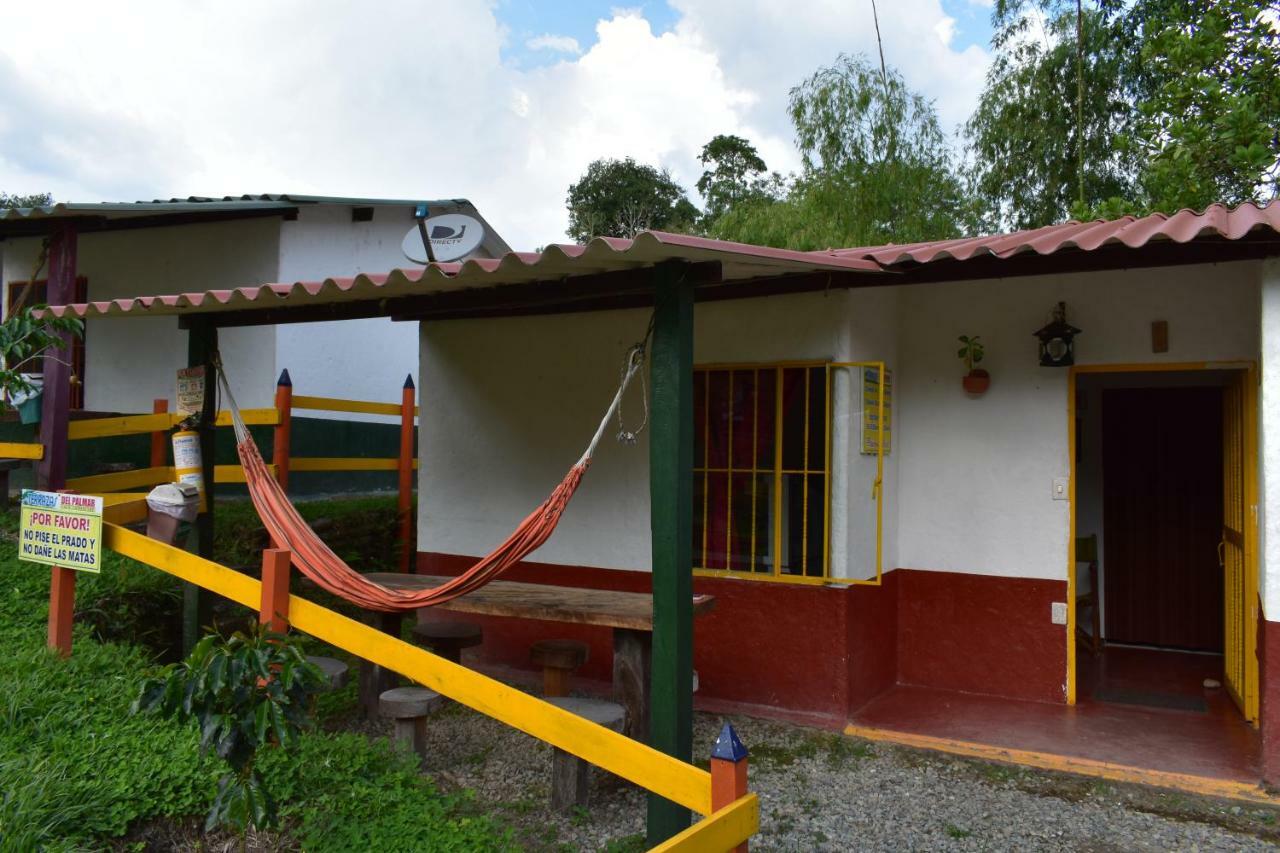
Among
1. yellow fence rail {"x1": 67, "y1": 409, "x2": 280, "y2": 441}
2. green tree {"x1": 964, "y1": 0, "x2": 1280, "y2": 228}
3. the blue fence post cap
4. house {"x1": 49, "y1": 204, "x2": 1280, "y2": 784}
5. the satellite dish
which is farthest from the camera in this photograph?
green tree {"x1": 964, "y1": 0, "x2": 1280, "y2": 228}

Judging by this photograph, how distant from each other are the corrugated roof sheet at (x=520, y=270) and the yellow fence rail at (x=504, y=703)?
41.9 inches

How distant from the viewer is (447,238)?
5.84 meters

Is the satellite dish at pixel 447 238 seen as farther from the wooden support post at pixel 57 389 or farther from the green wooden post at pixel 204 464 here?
the wooden support post at pixel 57 389

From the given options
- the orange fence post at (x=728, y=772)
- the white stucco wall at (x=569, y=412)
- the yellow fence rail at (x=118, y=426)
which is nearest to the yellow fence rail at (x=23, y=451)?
the yellow fence rail at (x=118, y=426)

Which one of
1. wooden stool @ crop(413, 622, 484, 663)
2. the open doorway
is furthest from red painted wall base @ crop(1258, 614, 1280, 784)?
wooden stool @ crop(413, 622, 484, 663)

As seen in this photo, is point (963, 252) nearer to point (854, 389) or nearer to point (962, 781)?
point (854, 389)

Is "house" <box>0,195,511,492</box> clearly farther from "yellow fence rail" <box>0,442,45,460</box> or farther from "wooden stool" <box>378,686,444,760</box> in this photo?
"wooden stool" <box>378,686,444,760</box>

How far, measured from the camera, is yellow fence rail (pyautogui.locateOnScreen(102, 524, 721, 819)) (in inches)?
89.0

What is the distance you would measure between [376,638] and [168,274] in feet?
22.2

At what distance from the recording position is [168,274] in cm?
870

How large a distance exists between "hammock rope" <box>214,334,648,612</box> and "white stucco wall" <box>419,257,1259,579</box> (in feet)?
4.68

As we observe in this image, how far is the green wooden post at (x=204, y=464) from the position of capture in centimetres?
469

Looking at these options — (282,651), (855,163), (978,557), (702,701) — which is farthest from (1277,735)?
(855,163)

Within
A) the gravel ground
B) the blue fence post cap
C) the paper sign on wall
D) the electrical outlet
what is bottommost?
the gravel ground
